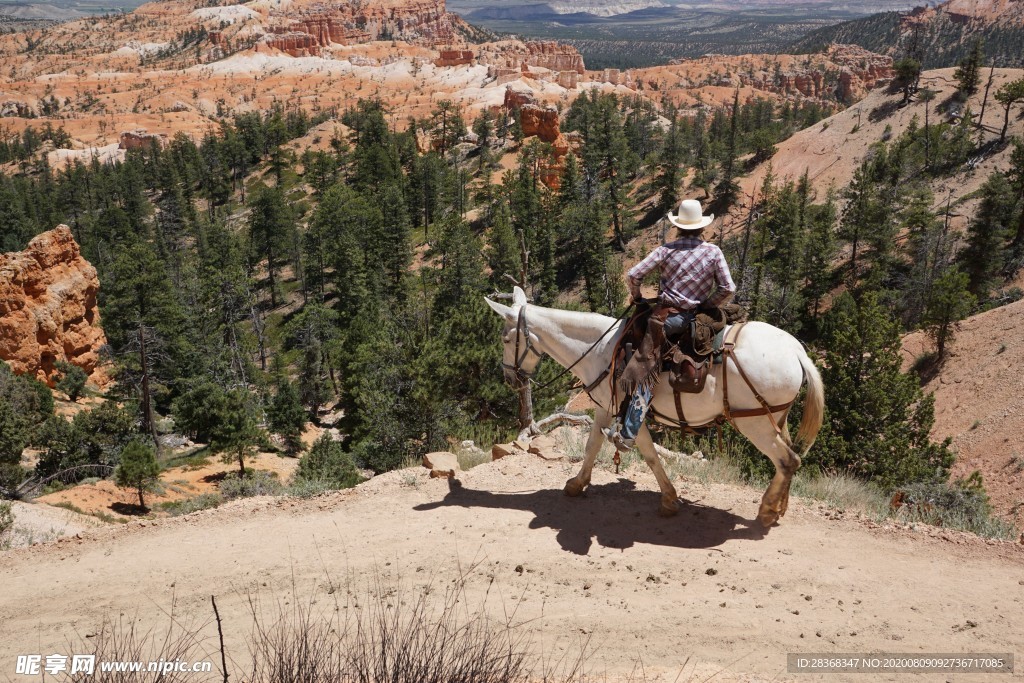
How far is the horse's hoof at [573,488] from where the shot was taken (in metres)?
8.41

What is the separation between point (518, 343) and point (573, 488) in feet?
6.71

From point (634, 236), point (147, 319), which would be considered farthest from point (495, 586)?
point (634, 236)

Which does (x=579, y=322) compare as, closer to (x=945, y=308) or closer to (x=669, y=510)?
(x=669, y=510)

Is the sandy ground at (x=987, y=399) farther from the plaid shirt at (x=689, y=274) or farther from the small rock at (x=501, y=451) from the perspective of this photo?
the plaid shirt at (x=689, y=274)

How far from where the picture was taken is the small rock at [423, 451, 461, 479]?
9.59 m

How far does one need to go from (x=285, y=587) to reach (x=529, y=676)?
3181 millimetres

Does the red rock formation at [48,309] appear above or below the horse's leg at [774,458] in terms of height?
below

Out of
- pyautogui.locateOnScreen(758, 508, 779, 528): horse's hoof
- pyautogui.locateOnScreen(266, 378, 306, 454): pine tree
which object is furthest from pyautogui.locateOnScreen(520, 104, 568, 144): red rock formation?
pyautogui.locateOnScreen(758, 508, 779, 528): horse's hoof

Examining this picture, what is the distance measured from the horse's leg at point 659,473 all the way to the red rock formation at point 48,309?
43667mm

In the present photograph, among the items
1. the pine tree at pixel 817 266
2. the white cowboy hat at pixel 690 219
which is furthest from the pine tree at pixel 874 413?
the pine tree at pixel 817 266

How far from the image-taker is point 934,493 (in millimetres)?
9562

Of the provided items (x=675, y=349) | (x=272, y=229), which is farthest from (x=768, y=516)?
(x=272, y=229)

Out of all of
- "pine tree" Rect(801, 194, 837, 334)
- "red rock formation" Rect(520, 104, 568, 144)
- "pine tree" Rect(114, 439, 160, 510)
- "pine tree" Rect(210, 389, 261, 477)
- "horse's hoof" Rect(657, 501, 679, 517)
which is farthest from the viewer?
"red rock formation" Rect(520, 104, 568, 144)

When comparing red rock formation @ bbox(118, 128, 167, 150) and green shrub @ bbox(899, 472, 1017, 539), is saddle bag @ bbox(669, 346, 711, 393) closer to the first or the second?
green shrub @ bbox(899, 472, 1017, 539)
